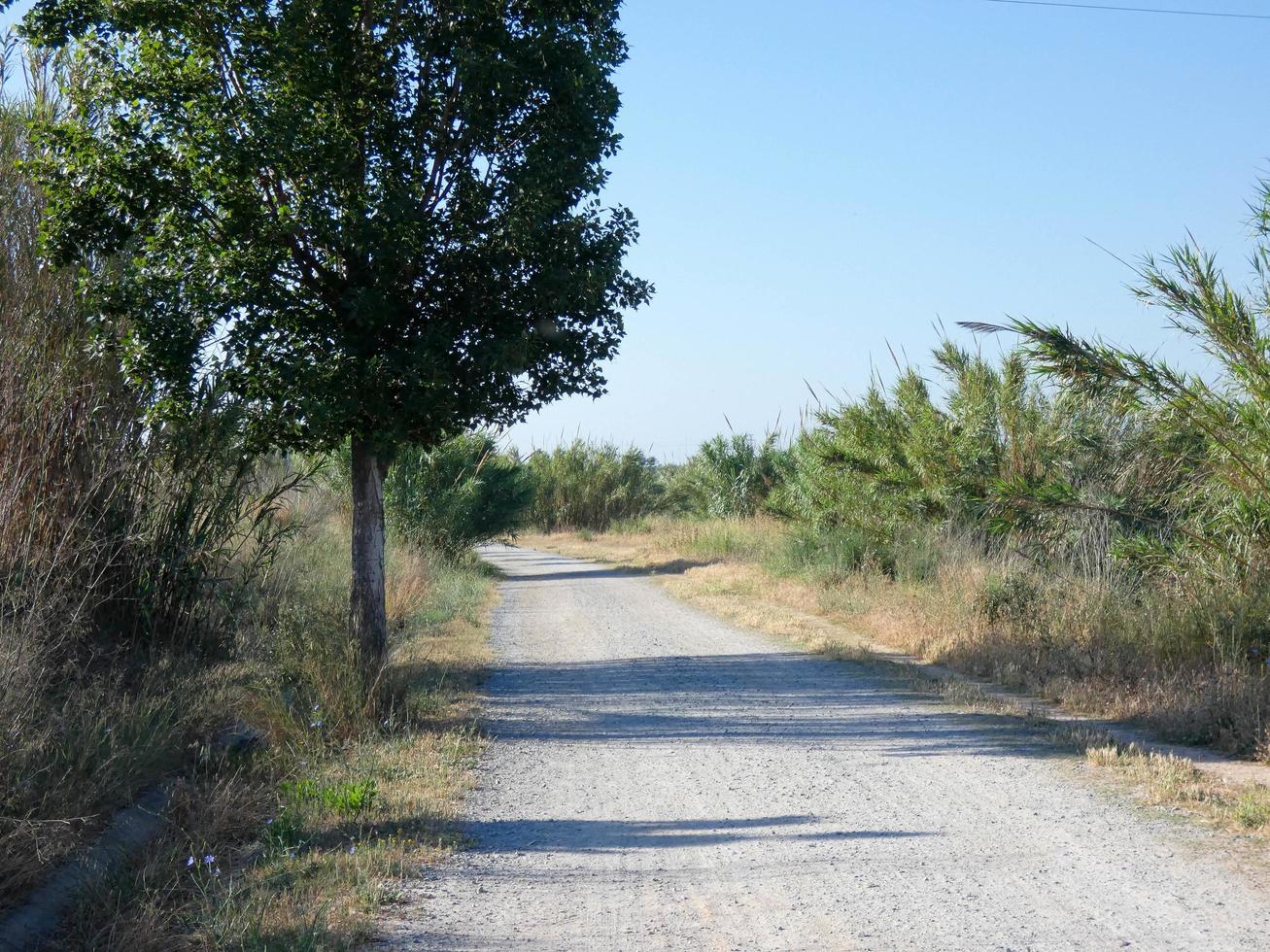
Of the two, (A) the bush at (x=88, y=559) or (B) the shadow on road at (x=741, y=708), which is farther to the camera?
(B) the shadow on road at (x=741, y=708)

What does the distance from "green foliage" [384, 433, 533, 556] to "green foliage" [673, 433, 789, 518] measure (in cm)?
812

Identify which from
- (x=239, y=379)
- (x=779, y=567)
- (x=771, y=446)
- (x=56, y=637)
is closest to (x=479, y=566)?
(x=779, y=567)

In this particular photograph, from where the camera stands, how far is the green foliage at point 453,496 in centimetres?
2406

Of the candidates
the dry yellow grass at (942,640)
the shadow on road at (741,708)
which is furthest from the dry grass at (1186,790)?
the shadow on road at (741,708)

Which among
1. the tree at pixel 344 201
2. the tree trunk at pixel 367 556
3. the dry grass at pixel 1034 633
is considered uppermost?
the tree at pixel 344 201

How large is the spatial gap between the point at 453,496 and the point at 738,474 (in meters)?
12.8

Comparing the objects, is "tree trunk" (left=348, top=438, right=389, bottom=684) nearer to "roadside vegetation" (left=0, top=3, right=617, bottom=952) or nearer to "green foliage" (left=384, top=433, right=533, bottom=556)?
"roadside vegetation" (left=0, top=3, right=617, bottom=952)

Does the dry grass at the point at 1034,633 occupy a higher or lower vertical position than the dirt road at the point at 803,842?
higher

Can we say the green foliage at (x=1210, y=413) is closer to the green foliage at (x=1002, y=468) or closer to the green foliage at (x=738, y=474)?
the green foliage at (x=1002, y=468)

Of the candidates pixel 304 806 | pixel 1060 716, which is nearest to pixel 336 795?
pixel 304 806

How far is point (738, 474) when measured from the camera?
35.3 m

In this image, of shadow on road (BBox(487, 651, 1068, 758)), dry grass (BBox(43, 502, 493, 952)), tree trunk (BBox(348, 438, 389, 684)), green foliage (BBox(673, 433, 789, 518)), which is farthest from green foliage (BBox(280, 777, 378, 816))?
green foliage (BBox(673, 433, 789, 518))

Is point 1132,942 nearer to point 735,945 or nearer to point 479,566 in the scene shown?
point 735,945

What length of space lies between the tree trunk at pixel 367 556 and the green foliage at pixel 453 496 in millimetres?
12419
